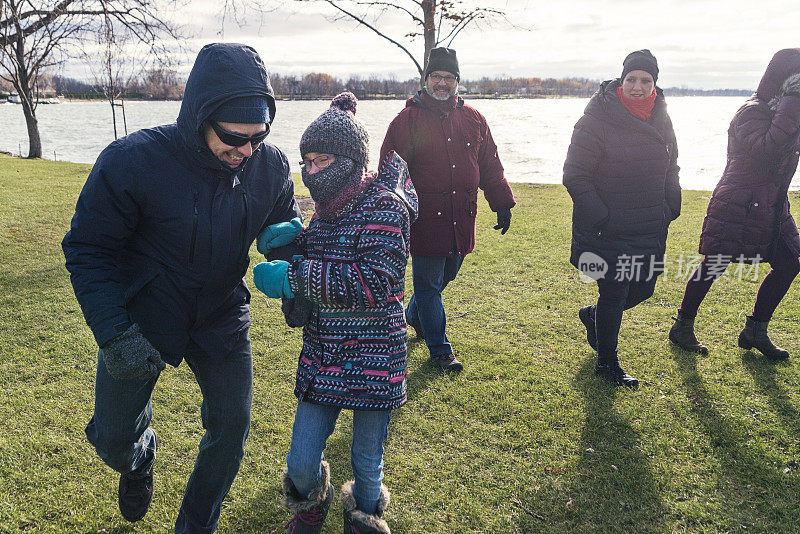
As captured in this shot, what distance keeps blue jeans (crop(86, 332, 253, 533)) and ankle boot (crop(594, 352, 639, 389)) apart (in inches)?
112

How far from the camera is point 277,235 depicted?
2.54 metres

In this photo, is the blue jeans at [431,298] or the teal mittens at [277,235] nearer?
the teal mittens at [277,235]

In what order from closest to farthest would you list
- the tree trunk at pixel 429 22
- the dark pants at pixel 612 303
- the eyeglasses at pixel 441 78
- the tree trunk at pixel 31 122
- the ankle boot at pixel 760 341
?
the dark pants at pixel 612 303 → the eyeglasses at pixel 441 78 → the ankle boot at pixel 760 341 → the tree trunk at pixel 429 22 → the tree trunk at pixel 31 122

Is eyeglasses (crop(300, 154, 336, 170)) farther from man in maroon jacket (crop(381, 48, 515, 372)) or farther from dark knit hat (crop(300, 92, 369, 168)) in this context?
man in maroon jacket (crop(381, 48, 515, 372))

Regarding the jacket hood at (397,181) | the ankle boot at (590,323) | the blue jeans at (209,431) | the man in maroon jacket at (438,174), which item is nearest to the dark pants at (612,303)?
the ankle boot at (590,323)

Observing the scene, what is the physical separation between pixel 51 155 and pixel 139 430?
2862 centimetres

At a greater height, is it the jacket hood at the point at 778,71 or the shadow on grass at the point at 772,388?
the jacket hood at the point at 778,71

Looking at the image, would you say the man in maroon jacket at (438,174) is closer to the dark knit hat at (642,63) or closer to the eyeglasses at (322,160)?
the dark knit hat at (642,63)

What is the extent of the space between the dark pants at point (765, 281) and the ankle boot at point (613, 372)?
3.34 feet

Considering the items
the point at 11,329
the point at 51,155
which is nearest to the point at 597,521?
the point at 11,329

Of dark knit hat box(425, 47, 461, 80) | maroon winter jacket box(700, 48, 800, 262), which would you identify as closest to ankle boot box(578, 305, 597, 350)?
maroon winter jacket box(700, 48, 800, 262)

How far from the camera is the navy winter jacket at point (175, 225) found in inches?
83.2

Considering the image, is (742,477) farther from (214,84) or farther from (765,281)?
(214,84)

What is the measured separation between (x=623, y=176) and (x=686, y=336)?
5.99 feet
